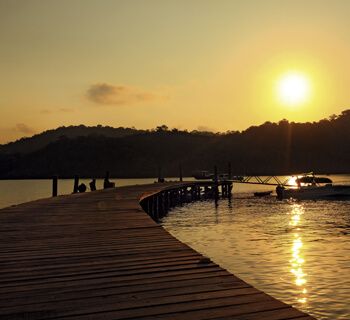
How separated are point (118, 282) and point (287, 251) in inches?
542

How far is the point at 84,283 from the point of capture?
764cm

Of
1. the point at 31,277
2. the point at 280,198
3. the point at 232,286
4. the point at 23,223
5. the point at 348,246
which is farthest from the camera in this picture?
the point at 280,198

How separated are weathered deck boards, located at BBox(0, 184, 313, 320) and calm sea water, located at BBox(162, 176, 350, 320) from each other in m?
4.10

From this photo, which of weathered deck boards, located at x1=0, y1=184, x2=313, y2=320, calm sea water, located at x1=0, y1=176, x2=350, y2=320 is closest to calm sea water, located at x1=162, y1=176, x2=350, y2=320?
calm sea water, located at x1=0, y1=176, x2=350, y2=320

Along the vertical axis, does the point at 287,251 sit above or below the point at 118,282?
below

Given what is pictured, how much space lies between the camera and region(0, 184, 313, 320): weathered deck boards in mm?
6062

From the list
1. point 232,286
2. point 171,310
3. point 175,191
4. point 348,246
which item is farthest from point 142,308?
point 175,191

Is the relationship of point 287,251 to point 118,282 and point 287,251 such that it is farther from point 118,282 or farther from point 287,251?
point 118,282

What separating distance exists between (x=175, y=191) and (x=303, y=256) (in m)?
35.2

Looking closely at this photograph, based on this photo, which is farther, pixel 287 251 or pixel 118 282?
pixel 287 251

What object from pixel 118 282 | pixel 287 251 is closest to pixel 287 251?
pixel 287 251

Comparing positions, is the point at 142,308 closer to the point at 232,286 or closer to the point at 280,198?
the point at 232,286

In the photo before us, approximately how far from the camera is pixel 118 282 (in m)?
7.66

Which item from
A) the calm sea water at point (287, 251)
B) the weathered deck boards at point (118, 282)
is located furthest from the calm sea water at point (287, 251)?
the weathered deck boards at point (118, 282)
